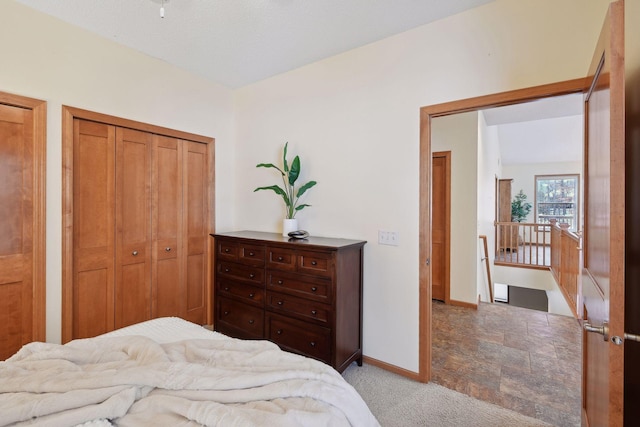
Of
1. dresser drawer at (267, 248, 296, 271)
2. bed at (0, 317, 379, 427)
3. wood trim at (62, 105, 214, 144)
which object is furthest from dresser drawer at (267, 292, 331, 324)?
wood trim at (62, 105, 214, 144)

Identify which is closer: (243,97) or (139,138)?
(139,138)

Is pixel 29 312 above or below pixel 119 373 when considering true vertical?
below

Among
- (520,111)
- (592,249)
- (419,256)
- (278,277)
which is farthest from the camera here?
(520,111)

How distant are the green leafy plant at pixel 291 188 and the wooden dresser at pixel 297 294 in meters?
0.46

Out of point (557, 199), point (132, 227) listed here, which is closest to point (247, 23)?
point (132, 227)

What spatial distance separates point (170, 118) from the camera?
2.97 meters

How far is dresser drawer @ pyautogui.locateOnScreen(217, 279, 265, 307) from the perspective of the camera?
2.66 m

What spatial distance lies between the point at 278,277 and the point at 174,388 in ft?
4.95

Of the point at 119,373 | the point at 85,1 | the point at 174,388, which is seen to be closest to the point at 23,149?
the point at 85,1

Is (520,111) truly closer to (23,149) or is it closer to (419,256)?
(419,256)

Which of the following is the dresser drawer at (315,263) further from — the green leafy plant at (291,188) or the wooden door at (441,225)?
the wooden door at (441,225)

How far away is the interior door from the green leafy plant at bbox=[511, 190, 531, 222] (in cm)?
923

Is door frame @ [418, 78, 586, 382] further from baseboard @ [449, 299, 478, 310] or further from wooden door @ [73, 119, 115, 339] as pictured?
wooden door @ [73, 119, 115, 339]

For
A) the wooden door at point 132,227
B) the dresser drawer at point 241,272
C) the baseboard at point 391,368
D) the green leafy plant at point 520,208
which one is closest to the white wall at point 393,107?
the baseboard at point 391,368
